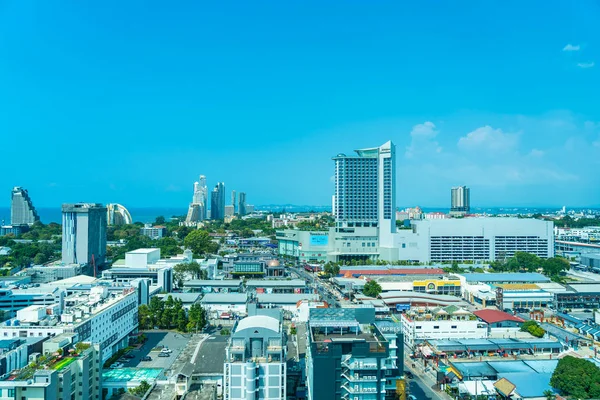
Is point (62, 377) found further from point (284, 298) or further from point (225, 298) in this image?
point (284, 298)

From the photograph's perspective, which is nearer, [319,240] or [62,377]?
[62,377]

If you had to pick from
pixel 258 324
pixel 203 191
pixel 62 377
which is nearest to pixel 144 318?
pixel 62 377

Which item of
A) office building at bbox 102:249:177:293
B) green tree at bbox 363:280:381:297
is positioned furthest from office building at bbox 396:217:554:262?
office building at bbox 102:249:177:293

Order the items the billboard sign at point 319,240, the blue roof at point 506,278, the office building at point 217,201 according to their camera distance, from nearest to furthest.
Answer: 1. the blue roof at point 506,278
2. the billboard sign at point 319,240
3. the office building at point 217,201

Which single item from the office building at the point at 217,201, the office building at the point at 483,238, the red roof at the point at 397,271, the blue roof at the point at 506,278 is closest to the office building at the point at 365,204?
the office building at the point at 483,238

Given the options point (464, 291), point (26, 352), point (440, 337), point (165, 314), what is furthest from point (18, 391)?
point (464, 291)

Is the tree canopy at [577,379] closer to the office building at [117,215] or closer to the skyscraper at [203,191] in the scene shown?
the office building at [117,215]
